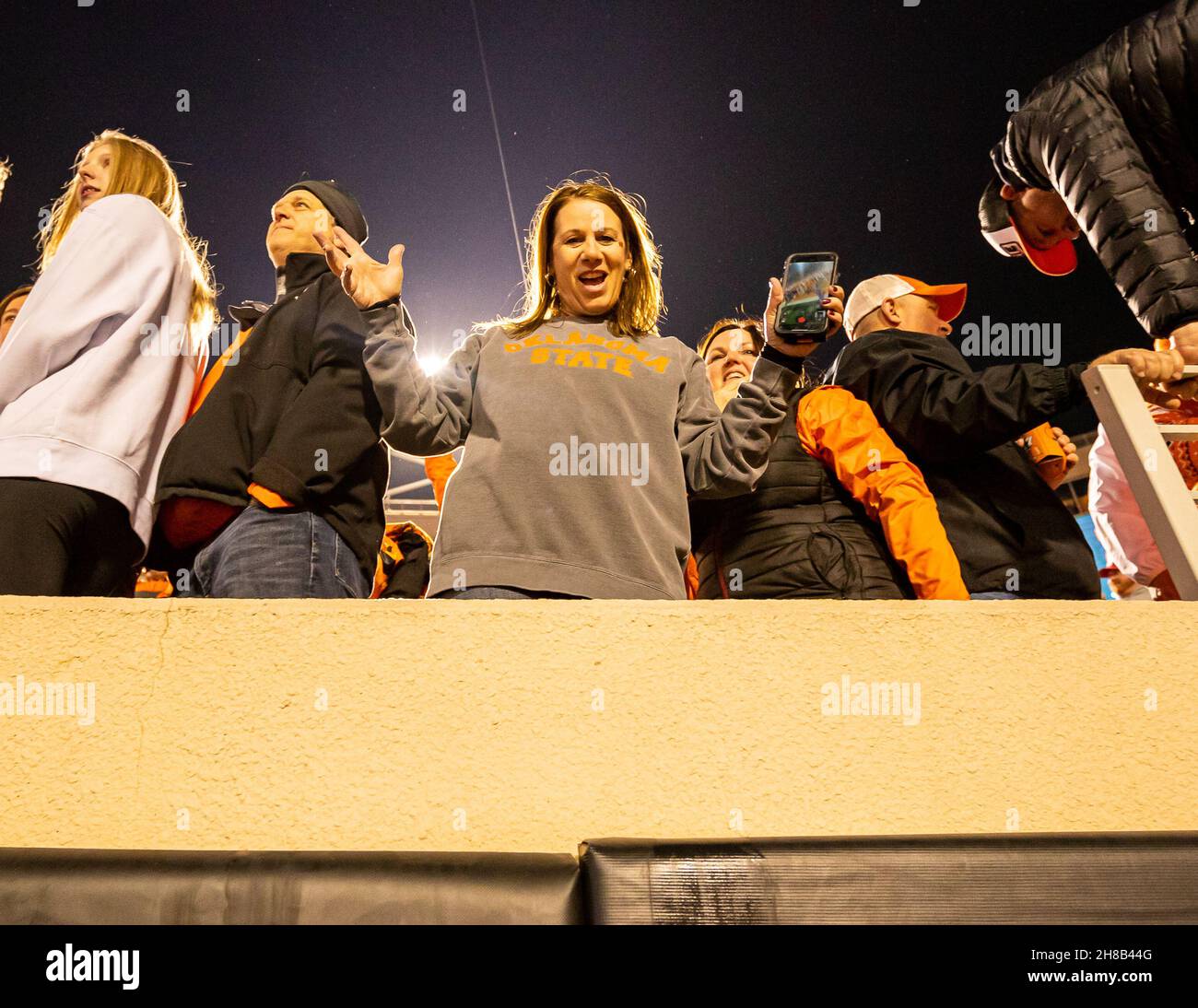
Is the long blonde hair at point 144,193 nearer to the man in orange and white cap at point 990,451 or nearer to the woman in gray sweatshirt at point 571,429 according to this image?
the woman in gray sweatshirt at point 571,429

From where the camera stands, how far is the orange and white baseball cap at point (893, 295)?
2879 millimetres

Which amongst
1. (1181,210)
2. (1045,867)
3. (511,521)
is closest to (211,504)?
(511,521)

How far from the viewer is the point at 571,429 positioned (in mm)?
2066

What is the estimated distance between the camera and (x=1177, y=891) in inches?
47.4

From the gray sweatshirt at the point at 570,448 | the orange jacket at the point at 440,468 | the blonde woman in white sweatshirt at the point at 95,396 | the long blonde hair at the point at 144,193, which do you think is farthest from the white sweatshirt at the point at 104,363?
the orange jacket at the point at 440,468

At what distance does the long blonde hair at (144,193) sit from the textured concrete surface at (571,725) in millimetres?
1126

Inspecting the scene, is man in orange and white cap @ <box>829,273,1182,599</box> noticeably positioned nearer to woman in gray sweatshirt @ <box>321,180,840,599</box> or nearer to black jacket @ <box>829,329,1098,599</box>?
black jacket @ <box>829,329,1098,599</box>

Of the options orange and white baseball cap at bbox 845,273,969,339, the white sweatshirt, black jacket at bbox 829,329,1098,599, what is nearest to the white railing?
black jacket at bbox 829,329,1098,599

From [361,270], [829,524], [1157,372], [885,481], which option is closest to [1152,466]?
[1157,372]

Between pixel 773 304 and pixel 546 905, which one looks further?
pixel 773 304

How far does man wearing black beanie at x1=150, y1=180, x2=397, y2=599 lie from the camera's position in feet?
6.37

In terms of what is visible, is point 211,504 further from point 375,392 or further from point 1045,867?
point 1045,867

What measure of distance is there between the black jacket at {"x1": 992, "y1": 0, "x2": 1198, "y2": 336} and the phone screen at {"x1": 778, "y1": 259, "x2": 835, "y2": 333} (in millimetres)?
730
